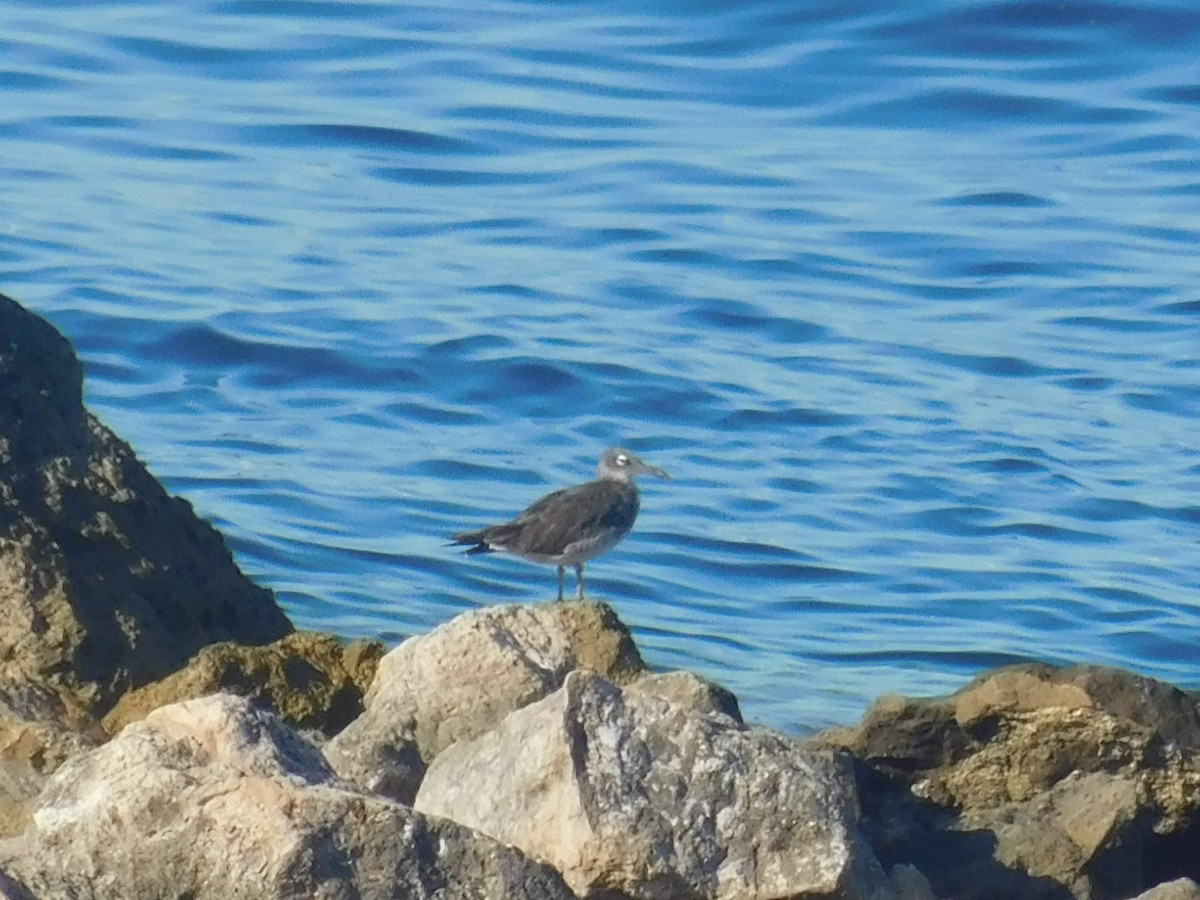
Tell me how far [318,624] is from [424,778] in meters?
5.14

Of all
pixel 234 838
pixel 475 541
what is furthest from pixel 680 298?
pixel 234 838

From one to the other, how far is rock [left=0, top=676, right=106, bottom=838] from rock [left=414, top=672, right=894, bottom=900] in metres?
1.12

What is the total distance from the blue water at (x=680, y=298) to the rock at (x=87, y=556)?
3.09 meters

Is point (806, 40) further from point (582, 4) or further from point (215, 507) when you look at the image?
point (215, 507)

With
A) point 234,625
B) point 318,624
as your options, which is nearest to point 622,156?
point 318,624

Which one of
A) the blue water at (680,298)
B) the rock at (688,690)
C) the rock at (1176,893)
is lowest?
the blue water at (680,298)

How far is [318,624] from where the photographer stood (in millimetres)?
10883

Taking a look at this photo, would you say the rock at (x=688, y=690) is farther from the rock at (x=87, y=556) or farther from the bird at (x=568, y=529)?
the bird at (x=568, y=529)

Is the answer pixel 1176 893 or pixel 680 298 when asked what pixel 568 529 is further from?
pixel 680 298

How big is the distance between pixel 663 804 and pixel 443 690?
46.5 inches

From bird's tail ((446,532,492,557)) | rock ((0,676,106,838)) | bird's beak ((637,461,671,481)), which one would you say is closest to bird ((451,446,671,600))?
bird's tail ((446,532,492,557))

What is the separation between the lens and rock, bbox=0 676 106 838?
5.86 metres

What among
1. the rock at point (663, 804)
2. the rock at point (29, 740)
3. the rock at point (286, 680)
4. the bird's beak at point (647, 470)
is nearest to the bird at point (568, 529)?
the bird's beak at point (647, 470)

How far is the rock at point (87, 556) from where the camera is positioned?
6902 mm
